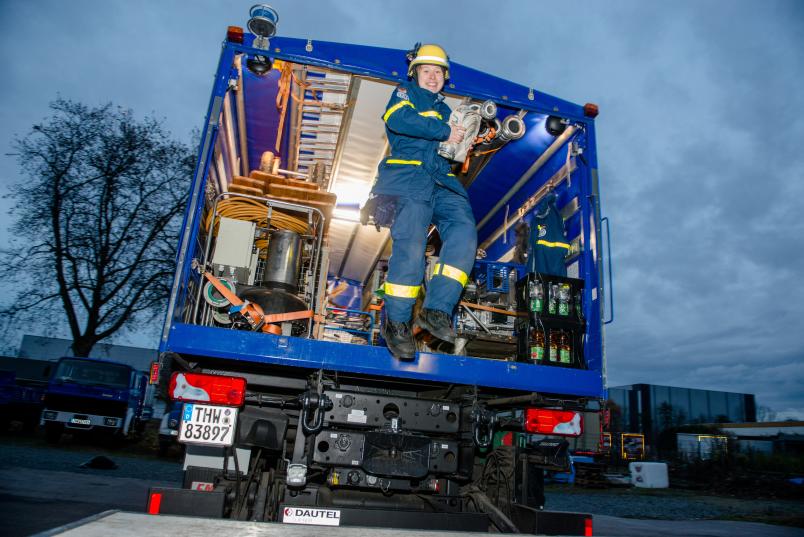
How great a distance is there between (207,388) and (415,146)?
2123mm

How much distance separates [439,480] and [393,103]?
2.77 m

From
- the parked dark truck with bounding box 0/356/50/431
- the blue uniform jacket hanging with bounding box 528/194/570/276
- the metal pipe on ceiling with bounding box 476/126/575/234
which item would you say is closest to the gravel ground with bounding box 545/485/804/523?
the metal pipe on ceiling with bounding box 476/126/575/234

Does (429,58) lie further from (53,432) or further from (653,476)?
(653,476)

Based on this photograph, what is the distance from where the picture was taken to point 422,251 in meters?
3.50

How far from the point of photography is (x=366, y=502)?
12.3ft

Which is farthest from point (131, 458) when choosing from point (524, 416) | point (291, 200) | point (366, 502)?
point (524, 416)

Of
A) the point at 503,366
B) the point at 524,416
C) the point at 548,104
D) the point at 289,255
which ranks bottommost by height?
the point at 524,416

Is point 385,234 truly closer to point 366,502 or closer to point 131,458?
point 366,502

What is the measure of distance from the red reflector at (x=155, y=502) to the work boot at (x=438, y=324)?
1.81 meters

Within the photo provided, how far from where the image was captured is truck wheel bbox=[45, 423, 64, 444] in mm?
13516

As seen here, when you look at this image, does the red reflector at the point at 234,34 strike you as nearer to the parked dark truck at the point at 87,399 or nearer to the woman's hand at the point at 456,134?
the woman's hand at the point at 456,134

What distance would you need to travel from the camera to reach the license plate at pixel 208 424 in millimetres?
3059

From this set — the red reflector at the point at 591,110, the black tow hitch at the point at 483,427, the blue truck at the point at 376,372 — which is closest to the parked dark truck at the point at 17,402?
the blue truck at the point at 376,372

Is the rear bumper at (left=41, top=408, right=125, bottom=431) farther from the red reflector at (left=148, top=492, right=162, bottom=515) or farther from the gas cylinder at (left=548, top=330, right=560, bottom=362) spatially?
the gas cylinder at (left=548, top=330, right=560, bottom=362)
